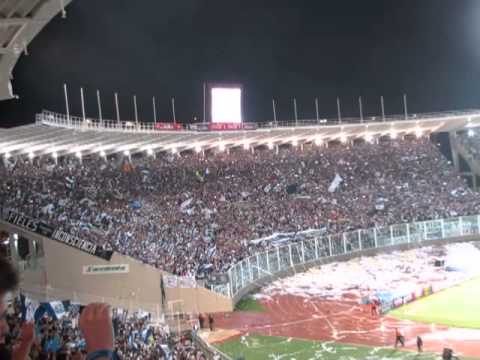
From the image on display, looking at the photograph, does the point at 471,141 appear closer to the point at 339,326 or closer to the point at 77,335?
the point at 339,326

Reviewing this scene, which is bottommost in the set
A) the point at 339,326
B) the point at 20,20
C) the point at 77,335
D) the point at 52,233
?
the point at 339,326

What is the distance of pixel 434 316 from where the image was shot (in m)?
24.0

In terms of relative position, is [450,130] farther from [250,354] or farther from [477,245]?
[250,354]

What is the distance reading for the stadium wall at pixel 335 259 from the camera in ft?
90.4

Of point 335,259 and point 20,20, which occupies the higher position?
point 20,20

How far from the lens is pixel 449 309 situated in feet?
81.5

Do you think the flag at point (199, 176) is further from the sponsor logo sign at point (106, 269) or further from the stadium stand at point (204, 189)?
the sponsor logo sign at point (106, 269)

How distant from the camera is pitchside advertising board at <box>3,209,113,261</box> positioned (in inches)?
866

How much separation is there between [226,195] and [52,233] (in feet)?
46.2

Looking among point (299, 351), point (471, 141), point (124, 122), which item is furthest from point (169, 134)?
point (471, 141)

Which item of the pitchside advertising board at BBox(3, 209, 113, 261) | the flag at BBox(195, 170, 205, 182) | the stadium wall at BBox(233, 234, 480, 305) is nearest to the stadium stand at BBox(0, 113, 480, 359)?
the flag at BBox(195, 170, 205, 182)

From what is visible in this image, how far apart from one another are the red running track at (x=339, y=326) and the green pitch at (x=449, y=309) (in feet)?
2.64

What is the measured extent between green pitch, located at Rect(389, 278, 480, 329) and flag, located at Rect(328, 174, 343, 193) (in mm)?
12200

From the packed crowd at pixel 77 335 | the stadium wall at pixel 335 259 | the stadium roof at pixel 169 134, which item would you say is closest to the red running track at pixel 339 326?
the stadium wall at pixel 335 259
